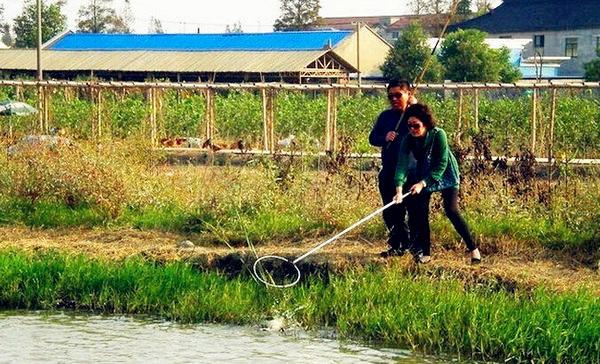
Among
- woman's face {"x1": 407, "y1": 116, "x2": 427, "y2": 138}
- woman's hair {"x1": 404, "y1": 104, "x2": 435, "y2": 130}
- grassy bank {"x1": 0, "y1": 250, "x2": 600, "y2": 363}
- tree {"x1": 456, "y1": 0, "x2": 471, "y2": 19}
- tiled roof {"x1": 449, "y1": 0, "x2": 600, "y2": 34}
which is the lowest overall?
grassy bank {"x1": 0, "y1": 250, "x2": 600, "y2": 363}

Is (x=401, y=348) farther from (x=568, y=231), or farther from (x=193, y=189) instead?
(x=193, y=189)

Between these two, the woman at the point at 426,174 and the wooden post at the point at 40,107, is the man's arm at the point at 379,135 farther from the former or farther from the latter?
the wooden post at the point at 40,107

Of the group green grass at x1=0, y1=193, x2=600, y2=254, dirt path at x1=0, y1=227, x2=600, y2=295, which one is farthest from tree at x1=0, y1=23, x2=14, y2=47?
dirt path at x1=0, y1=227, x2=600, y2=295

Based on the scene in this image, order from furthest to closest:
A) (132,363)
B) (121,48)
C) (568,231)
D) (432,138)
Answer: (121,48) → (568,231) → (432,138) → (132,363)

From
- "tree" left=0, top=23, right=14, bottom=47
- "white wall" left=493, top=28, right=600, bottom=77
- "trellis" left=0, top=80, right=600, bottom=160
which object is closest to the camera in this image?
"trellis" left=0, top=80, right=600, bottom=160

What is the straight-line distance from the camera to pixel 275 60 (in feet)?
140

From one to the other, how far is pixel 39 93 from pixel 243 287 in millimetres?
11198

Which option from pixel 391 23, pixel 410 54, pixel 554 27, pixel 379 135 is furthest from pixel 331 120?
pixel 391 23

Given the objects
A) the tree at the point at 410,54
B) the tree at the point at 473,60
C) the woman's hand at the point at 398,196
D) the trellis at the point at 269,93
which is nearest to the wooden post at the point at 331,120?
the trellis at the point at 269,93

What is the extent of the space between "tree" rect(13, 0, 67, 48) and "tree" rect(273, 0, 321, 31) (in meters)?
14.8

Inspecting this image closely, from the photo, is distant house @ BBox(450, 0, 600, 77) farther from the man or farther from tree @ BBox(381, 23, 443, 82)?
the man

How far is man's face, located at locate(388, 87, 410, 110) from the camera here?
9.82 meters

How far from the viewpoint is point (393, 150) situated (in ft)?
32.5

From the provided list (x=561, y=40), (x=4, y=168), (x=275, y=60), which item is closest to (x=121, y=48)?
(x=275, y=60)
